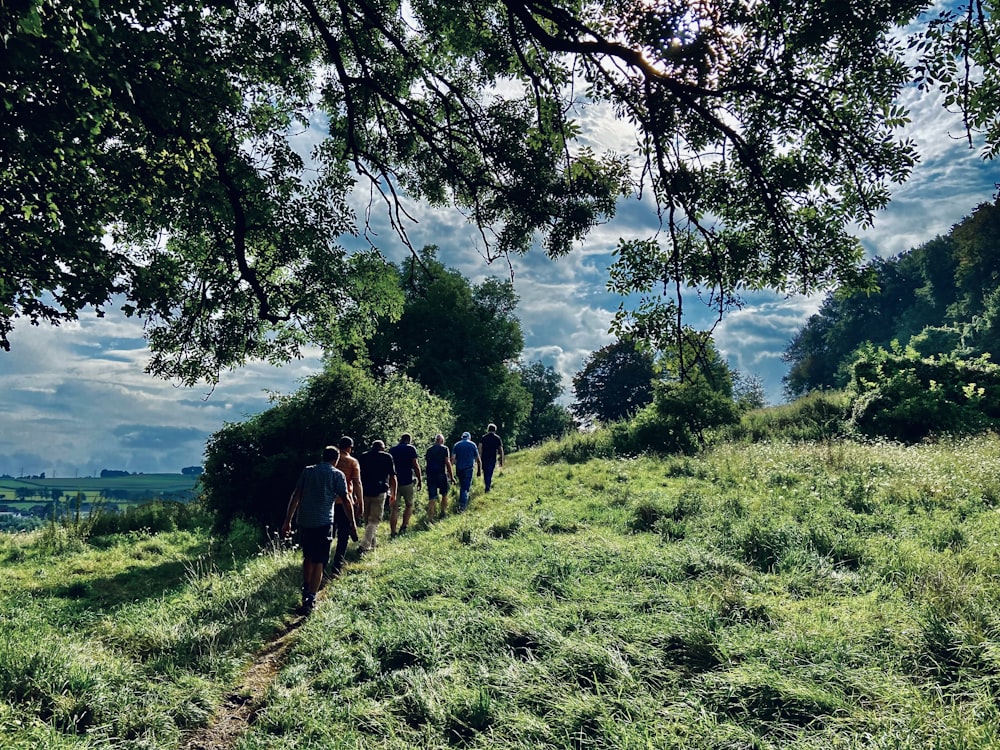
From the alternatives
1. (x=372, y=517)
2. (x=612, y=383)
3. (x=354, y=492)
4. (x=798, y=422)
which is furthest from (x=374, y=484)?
(x=612, y=383)

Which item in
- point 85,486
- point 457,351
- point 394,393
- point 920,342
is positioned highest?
point 457,351

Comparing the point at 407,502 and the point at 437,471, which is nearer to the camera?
the point at 407,502

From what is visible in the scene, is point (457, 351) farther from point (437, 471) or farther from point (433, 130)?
point (433, 130)

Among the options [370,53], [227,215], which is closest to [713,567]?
[227,215]

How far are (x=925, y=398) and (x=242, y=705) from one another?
23782 mm

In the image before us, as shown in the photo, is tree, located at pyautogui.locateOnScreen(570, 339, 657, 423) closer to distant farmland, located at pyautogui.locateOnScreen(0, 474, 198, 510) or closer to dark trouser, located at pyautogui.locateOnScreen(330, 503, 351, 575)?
distant farmland, located at pyautogui.locateOnScreen(0, 474, 198, 510)

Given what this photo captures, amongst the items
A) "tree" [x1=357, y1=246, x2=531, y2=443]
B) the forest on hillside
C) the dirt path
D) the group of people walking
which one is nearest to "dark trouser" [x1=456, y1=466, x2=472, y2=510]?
the group of people walking

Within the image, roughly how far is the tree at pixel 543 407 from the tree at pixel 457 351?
63.1ft

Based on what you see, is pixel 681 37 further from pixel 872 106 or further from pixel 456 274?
pixel 456 274

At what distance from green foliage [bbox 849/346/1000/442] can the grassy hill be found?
11.8 meters

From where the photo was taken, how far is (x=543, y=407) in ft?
206

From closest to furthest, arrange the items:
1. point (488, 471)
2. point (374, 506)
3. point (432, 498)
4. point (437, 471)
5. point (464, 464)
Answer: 1. point (374, 506)
2. point (432, 498)
3. point (437, 471)
4. point (464, 464)
5. point (488, 471)

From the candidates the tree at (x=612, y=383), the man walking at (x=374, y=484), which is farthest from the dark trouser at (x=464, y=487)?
the tree at (x=612, y=383)

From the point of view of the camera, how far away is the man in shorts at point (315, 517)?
7176 millimetres
